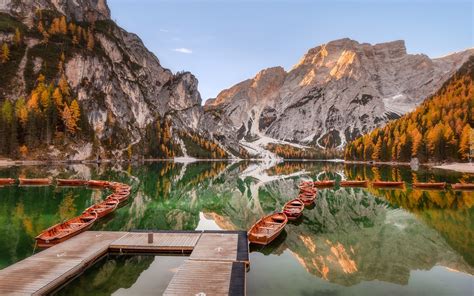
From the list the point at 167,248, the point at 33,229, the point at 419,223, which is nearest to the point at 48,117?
the point at 33,229

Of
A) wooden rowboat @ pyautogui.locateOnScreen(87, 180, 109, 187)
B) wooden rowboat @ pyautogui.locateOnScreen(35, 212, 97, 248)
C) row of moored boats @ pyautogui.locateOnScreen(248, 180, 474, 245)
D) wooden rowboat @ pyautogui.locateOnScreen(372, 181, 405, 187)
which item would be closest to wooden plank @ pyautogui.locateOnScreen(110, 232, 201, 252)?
wooden rowboat @ pyautogui.locateOnScreen(35, 212, 97, 248)

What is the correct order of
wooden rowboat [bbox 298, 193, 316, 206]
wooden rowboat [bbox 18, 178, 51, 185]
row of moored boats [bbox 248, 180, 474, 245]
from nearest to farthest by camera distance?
row of moored boats [bbox 248, 180, 474, 245] → wooden rowboat [bbox 298, 193, 316, 206] → wooden rowboat [bbox 18, 178, 51, 185]

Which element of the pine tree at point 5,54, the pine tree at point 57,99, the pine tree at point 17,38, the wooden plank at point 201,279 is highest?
the pine tree at point 17,38

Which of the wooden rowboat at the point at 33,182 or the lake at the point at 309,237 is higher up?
the wooden rowboat at the point at 33,182

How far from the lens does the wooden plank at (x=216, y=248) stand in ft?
86.8

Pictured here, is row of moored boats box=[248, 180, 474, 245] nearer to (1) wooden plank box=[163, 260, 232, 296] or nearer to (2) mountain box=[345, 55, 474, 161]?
(1) wooden plank box=[163, 260, 232, 296]

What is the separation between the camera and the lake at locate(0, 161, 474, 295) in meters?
24.8

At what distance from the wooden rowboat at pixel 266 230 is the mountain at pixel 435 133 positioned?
411 ft

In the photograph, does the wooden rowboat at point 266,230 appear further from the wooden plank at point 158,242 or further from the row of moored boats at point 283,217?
the wooden plank at point 158,242

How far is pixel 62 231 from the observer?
3375cm

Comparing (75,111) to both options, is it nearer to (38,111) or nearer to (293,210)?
(38,111)

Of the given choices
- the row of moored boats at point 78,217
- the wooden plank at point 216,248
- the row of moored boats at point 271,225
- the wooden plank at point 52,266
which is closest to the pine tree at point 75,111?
the row of moored boats at point 78,217

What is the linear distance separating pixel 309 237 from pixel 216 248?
14257 mm

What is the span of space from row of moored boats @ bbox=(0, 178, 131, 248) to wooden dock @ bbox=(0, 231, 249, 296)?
5.08ft
